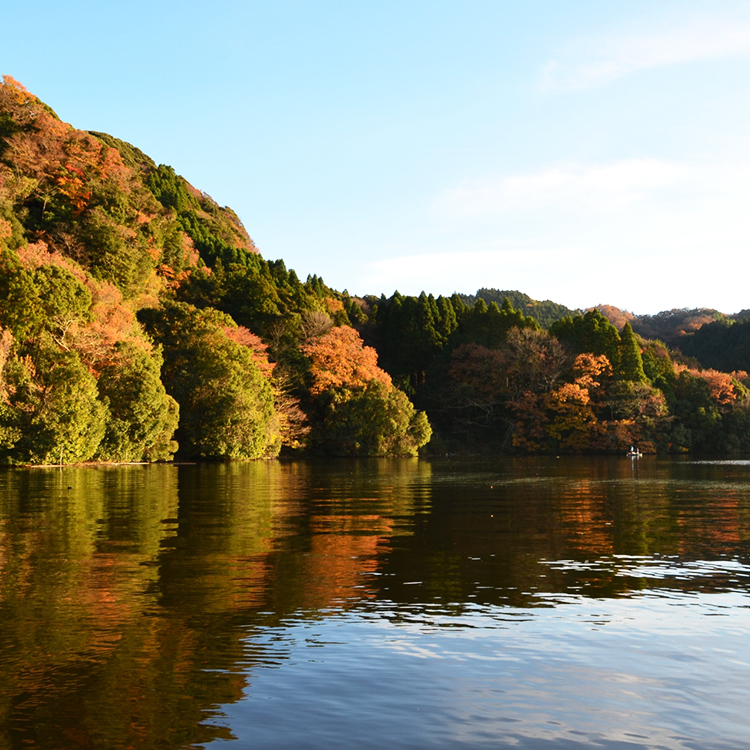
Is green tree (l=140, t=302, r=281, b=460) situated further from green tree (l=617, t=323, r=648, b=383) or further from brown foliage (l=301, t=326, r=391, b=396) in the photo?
green tree (l=617, t=323, r=648, b=383)

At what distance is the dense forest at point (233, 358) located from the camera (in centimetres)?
4225

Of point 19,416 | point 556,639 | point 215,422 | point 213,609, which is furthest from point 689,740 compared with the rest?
point 215,422

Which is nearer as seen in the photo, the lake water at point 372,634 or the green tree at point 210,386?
the lake water at point 372,634

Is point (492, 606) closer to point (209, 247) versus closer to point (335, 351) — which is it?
point (335, 351)

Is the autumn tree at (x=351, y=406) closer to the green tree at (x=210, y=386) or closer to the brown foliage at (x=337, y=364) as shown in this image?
the brown foliage at (x=337, y=364)

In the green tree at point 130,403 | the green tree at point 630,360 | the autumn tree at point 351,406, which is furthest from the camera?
the green tree at point 630,360

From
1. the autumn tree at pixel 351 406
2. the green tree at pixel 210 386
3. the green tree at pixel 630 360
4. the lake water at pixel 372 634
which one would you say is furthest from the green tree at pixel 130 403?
the green tree at pixel 630 360

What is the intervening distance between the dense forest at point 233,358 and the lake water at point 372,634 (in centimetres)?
2776

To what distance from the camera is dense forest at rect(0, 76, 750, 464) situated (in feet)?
139

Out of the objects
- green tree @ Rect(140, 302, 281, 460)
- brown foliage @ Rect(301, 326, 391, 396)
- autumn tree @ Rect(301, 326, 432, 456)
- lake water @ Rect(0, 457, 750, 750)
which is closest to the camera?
lake water @ Rect(0, 457, 750, 750)

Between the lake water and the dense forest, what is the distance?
27763mm

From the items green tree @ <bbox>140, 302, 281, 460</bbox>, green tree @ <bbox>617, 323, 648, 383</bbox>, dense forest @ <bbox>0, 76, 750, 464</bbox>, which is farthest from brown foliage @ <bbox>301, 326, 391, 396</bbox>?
green tree @ <bbox>617, 323, 648, 383</bbox>

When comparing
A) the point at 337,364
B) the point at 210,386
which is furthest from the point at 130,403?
the point at 337,364

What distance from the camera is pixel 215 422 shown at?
174ft
